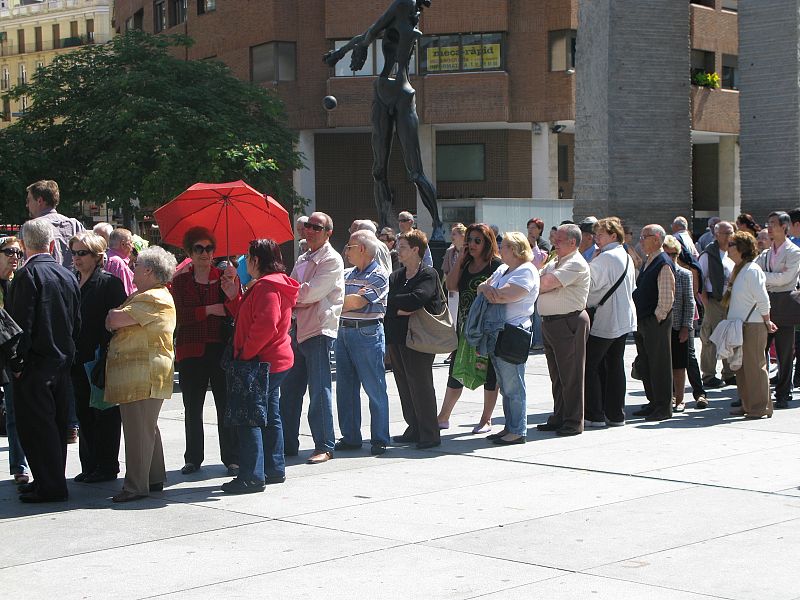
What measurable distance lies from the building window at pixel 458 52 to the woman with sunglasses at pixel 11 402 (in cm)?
3774

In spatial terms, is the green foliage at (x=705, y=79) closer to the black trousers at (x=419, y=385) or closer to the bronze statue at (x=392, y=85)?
the bronze statue at (x=392, y=85)

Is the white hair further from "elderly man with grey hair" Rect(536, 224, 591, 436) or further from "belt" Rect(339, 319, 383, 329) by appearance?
"elderly man with grey hair" Rect(536, 224, 591, 436)

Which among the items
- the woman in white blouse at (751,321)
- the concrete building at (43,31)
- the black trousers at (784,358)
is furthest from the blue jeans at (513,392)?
the concrete building at (43,31)

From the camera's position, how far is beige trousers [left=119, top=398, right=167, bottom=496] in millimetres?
8586

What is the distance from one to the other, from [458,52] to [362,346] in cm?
3731

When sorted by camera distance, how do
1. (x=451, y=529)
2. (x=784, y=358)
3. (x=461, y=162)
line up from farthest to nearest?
(x=461, y=162) → (x=784, y=358) → (x=451, y=529)

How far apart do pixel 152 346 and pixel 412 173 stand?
1128cm

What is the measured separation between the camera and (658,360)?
1216 cm

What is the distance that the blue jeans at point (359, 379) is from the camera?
10.4 m

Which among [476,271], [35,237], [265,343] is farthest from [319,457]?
[35,237]

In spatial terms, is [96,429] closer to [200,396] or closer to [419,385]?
[200,396]

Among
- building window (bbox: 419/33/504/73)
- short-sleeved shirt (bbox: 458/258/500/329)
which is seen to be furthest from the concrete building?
short-sleeved shirt (bbox: 458/258/500/329)

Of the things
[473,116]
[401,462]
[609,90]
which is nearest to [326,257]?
[401,462]

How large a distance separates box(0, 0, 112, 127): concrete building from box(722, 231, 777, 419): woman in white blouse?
87.7 m
